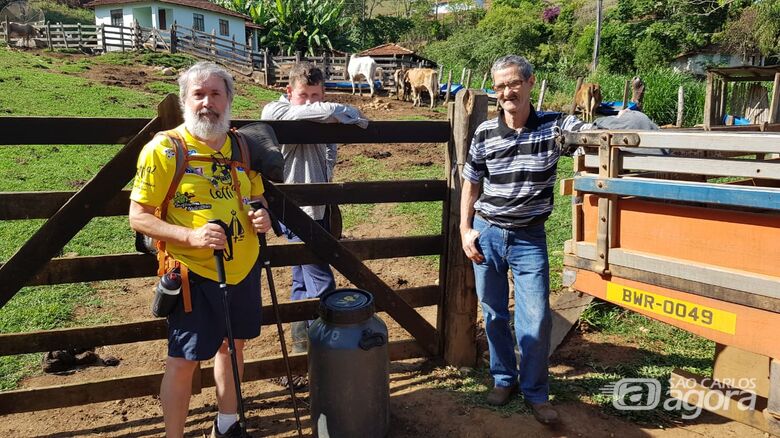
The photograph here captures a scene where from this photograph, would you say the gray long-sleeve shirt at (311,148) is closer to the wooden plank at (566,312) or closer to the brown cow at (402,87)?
the wooden plank at (566,312)

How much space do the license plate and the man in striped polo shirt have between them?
434 millimetres

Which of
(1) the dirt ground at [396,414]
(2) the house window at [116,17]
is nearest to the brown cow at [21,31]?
(2) the house window at [116,17]

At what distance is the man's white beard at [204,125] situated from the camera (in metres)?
2.69

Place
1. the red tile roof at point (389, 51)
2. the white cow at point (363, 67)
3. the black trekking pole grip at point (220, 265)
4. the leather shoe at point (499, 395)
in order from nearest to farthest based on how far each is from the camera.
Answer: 1. the black trekking pole grip at point (220, 265)
2. the leather shoe at point (499, 395)
3. the white cow at point (363, 67)
4. the red tile roof at point (389, 51)

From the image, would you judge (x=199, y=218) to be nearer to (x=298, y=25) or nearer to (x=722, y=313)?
(x=722, y=313)

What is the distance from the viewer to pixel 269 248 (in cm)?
356

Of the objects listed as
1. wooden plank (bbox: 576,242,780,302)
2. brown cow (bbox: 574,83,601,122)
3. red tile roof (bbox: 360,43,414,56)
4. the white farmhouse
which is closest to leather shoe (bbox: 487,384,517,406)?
wooden plank (bbox: 576,242,780,302)

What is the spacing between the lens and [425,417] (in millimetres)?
3625

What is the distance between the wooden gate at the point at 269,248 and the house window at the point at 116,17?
150 ft

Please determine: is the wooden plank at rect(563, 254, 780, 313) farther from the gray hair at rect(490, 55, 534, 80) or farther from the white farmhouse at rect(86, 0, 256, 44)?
the white farmhouse at rect(86, 0, 256, 44)

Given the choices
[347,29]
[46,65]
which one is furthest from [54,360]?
[347,29]

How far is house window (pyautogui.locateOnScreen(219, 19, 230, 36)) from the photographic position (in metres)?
44.2

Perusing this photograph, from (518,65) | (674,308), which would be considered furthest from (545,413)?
(518,65)

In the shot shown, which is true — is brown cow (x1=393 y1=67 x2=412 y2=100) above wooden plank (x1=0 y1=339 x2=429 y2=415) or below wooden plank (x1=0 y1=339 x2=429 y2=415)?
above
